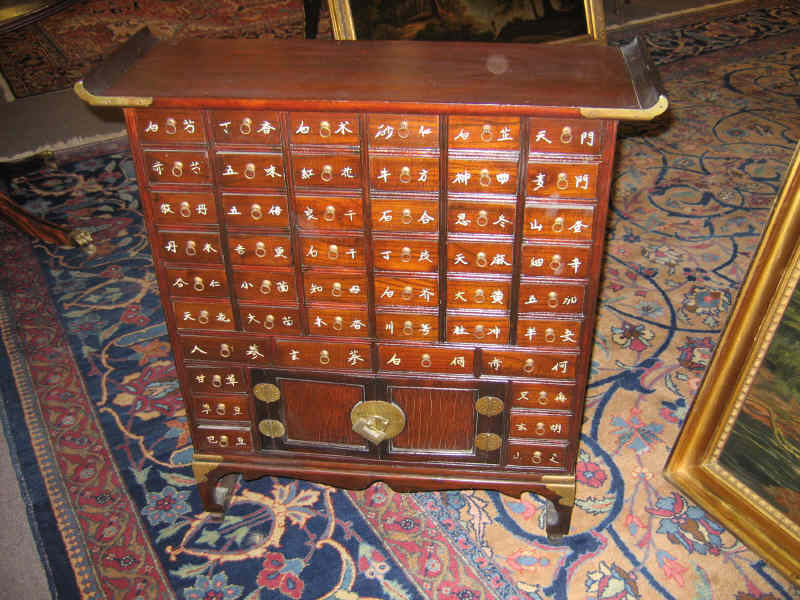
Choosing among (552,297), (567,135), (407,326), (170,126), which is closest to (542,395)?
(552,297)

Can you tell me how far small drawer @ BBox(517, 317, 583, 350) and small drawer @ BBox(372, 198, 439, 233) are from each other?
1.30ft

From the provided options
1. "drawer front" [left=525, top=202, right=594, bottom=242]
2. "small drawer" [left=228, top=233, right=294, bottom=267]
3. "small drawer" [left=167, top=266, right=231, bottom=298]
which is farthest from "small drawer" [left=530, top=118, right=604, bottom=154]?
"small drawer" [left=167, top=266, right=231, bottom=298]

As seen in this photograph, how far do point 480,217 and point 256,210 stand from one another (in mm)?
601

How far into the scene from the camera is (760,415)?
2.46 metres

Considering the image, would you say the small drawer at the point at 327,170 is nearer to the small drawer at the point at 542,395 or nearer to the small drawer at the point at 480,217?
the small drawer at the point at 480,217

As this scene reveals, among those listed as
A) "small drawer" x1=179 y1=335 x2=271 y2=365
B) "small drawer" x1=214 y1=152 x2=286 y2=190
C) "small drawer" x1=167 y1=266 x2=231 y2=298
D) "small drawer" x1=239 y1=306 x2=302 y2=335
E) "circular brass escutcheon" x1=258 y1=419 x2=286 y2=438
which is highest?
"small drawer" x1=214 y1=152 x2=286 y2=190

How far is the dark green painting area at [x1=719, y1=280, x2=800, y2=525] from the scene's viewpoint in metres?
2.33

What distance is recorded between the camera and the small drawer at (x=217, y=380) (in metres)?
2.28

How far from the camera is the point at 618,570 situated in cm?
239

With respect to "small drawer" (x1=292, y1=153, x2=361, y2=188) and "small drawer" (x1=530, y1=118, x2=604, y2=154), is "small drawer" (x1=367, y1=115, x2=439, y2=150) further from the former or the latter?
"small drawer" (x1=530, y1=118, x2=604, y2=154)

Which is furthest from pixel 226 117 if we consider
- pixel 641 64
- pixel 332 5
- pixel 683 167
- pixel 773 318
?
pixel 683 167

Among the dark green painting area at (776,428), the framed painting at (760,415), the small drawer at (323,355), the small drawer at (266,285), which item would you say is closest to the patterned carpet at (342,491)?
the framed painting at (760,415)

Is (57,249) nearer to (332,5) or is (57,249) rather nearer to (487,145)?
(332,5)

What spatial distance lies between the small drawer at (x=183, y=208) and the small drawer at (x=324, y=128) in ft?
1.02
